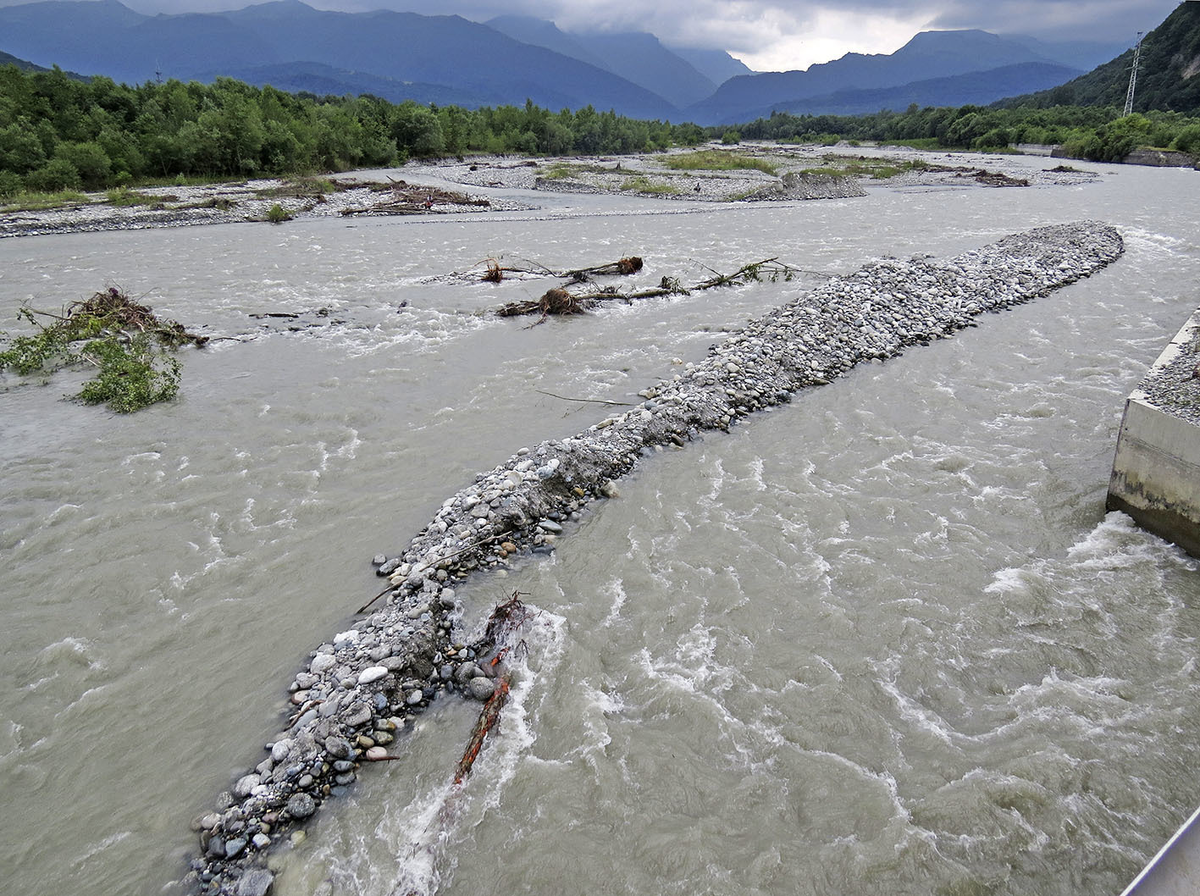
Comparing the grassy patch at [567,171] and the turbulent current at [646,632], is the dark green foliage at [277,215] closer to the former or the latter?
the turbulent current at [646,632]

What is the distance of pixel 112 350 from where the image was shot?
13672mm

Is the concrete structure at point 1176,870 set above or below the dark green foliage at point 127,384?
above

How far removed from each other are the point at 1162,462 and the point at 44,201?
52236 millimetres

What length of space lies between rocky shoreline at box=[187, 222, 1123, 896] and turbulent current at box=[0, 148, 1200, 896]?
0.82ft

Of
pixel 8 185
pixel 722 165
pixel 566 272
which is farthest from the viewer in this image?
pixel 722 165

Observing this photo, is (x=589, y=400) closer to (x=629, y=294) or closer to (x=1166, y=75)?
(x=629, y=294)

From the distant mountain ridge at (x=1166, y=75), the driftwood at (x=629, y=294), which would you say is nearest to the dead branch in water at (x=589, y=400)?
the driftwood at (x=629, y=294)

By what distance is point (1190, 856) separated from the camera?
236 centimetres

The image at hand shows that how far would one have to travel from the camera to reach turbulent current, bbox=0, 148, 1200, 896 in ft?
15.8

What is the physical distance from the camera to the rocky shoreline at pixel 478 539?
494 centimetres

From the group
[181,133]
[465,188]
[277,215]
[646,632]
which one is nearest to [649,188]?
[465,188]

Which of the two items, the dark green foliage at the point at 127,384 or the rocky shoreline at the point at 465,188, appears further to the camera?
the rocky shoreline at the point at 465,188

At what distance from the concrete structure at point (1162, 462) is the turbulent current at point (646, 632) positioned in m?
0.33

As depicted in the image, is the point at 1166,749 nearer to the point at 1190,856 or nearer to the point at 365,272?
the point at 1190,856
